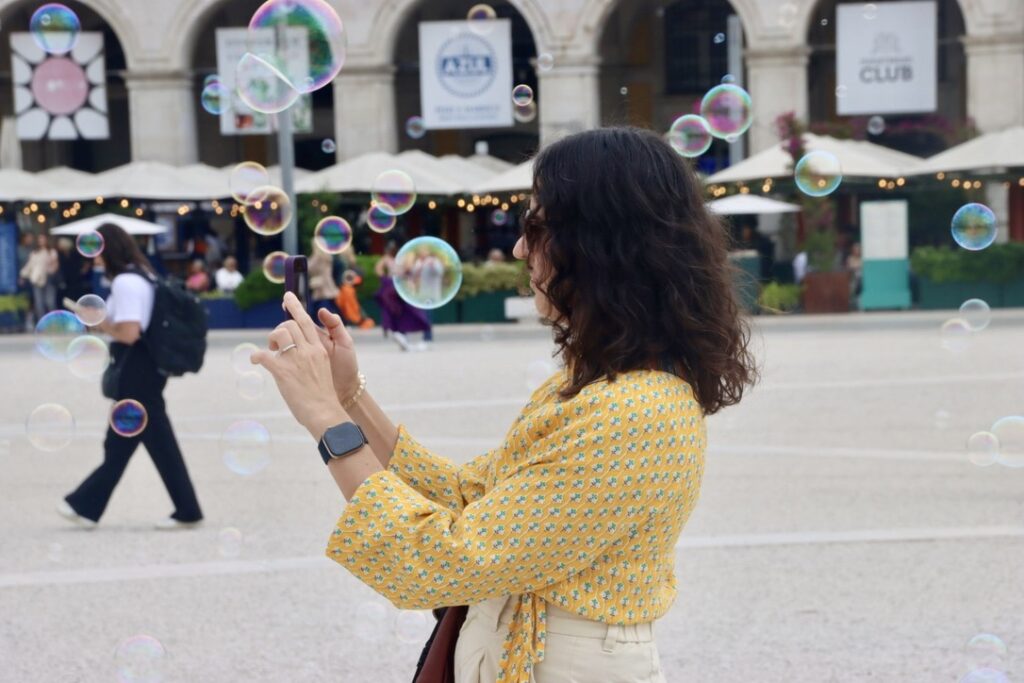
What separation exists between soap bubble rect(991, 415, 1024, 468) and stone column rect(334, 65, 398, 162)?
21490mm

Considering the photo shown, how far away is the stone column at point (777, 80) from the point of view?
89.3 ft

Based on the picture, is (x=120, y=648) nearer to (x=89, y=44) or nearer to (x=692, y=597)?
(x=692, y=597)

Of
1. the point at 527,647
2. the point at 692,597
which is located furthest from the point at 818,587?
the point at 527,647

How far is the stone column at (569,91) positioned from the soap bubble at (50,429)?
21.6 m

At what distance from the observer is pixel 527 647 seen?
6.86ft

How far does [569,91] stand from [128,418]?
22.0 metres

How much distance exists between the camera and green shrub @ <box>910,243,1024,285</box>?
21.8m

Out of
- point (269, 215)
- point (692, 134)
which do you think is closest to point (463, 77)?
point (692, 134)

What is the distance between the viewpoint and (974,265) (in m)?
22.0

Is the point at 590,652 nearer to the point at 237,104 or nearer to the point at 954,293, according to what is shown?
the point at 954,293

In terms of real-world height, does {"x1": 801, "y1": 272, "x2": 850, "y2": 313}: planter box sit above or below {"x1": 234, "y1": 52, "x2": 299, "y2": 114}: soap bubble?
below

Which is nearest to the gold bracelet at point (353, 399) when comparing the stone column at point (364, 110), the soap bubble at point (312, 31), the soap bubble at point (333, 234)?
the soap bubble at point (312, 31)

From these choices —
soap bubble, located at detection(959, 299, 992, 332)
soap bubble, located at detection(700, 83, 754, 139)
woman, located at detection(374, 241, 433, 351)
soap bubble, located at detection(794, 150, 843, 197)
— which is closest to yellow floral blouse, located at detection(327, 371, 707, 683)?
soap bubble, located at detection(700, 83, 754, 139)

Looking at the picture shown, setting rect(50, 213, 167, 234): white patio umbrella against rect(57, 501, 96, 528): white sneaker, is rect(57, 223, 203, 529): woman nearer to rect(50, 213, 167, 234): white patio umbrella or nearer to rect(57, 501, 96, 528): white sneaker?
rect(57, 501, 96, 528): white sneaker
